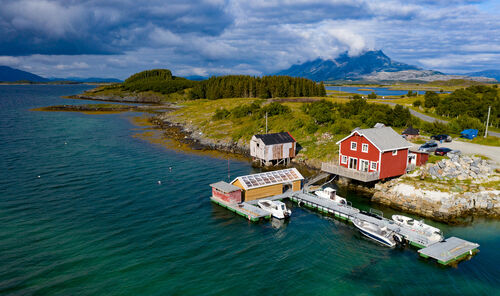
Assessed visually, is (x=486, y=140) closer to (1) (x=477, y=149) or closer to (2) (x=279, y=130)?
(1) (x=477, y=149)

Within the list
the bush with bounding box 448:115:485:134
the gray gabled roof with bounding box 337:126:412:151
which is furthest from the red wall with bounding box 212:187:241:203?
the bush with bounding box 448:115:485:134

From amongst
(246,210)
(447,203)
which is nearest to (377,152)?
(447,203)

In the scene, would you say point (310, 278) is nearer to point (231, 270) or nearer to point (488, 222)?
point (231, 270)

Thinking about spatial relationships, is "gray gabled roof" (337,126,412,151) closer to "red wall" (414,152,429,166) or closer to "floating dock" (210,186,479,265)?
"red wall" (414,152,429,166)

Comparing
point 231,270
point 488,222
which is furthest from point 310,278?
point 488,222

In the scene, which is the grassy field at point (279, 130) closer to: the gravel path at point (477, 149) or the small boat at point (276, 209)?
the gravel path at point (477, 149)

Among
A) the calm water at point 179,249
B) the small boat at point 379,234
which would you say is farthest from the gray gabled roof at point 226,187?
the small boat at point 379,234
